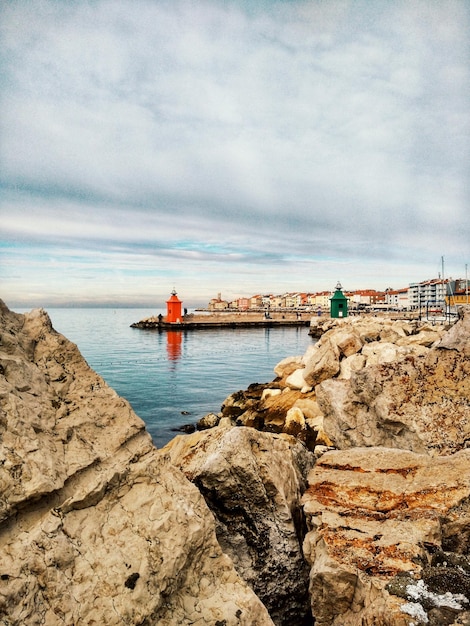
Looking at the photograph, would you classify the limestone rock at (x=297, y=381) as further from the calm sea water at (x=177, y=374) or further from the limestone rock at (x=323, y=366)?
the calm sea water at (x=177, y=374)

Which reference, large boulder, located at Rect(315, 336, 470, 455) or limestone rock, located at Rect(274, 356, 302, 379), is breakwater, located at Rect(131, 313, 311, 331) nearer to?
limestone rock, located at Rect(274, 356, 302, 379)

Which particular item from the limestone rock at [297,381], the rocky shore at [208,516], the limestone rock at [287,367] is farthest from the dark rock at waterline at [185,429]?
the rocky shore at [208,516]

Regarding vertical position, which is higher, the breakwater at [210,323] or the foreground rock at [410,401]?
the foreground rock at [410,401]

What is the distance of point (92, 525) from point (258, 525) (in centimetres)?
192

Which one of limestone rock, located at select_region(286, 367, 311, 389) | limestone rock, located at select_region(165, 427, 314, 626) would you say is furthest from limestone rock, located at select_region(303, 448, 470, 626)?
limestone rock, located at select_region(286, 367, 311, 389)

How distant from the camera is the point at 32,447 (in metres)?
2.85

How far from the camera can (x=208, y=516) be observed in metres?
3.26

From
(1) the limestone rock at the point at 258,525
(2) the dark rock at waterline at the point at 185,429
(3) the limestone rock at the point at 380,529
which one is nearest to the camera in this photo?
(3) the limestone rock at the point at 380,529

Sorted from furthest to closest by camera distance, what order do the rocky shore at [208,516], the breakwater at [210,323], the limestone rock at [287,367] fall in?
the breakwater at [210,323] < the limestone rock at [287,367] < the rocky shore at [208,516]

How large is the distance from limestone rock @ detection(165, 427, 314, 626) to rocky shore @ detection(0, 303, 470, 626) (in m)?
0.01

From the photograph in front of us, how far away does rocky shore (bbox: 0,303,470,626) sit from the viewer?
263 cm

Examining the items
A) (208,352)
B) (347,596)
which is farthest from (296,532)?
(208,352)

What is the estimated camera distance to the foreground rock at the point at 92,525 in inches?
98.9

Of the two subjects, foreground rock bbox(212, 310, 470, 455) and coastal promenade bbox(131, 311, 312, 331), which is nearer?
foreground rock bbox(212, 310, 470, 455)
